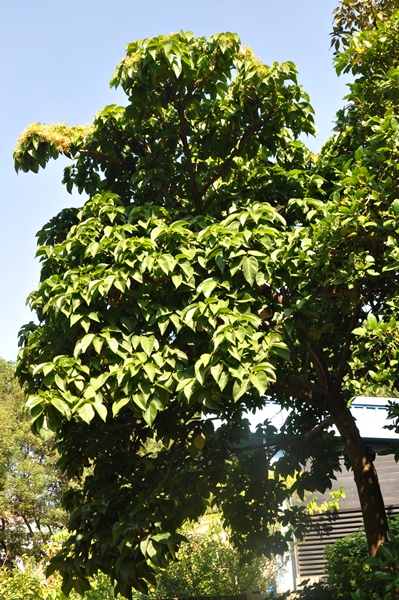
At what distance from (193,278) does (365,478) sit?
2.52 meters

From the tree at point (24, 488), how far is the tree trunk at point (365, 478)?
15337mm

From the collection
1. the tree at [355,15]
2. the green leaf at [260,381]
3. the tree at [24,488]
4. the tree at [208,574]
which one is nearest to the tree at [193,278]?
the green leaf at [260,381]

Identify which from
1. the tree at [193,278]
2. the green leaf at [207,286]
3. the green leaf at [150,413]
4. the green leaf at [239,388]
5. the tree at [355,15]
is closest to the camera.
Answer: the green leaf at [239,388]

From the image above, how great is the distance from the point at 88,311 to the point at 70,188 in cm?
204

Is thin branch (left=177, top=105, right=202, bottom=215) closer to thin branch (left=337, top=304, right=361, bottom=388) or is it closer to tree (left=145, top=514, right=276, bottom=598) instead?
thin branch (left=337, top=304, right=361, bottom=388)

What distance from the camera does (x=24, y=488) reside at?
66.3 feet

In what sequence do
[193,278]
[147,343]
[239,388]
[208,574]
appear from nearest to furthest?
[239,388]
[147,343]
[193,278]
[208,574]

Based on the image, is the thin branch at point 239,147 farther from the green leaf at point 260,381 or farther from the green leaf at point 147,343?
the green leaf at point 260,381

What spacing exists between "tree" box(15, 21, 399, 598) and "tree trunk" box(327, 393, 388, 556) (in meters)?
0.02

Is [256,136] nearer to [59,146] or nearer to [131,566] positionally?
[59,146]

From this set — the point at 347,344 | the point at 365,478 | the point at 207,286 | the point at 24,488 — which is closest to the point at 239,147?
the point at 207,286

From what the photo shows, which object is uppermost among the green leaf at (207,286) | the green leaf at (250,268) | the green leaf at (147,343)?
the green leaf at (250,268)

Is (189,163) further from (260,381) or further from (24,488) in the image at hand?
(24,488)

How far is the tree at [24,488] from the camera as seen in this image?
20312 mm
